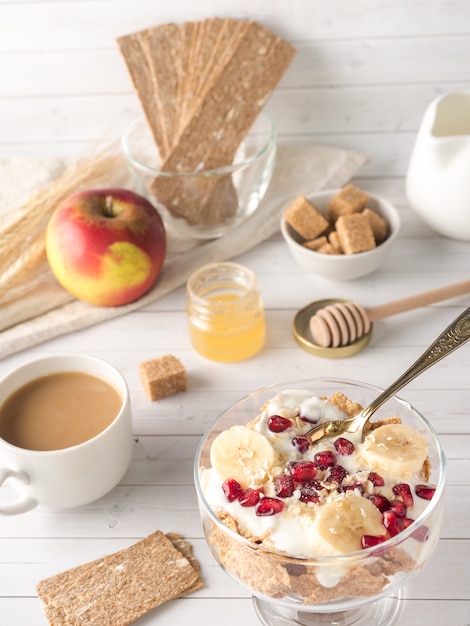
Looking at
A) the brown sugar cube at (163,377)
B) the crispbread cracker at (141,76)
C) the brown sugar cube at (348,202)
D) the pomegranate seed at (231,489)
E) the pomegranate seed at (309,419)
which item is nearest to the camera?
the pomegranate seed at (231,489)

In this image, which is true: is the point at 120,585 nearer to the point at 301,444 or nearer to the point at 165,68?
the point at 301,444

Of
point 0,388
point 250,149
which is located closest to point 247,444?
point 0,388

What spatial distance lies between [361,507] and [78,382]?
618 mm

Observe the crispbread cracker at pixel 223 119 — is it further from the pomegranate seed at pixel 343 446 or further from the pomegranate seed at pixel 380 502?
the pomegranate seed at pixel 380 502

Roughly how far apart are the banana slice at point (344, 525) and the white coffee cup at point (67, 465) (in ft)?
1.39

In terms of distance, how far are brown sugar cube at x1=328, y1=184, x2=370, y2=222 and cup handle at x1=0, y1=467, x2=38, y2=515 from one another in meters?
1.01

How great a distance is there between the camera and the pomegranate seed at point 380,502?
114 centimetres

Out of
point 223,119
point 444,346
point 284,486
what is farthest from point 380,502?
point 223,119

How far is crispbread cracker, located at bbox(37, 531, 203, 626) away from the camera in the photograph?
50.1 inches

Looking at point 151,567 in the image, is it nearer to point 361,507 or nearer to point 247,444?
point 247,444

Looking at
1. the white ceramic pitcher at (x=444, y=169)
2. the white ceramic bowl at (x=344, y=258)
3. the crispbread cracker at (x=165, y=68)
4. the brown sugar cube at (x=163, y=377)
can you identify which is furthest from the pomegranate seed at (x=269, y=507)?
the crispbread cracker at (x=165, y=68)

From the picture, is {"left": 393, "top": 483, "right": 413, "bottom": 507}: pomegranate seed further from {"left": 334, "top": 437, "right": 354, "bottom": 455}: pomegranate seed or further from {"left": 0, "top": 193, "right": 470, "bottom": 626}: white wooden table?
{"left": 0, "top": 193, "right": 470, "bottom": 626}: white wooden table

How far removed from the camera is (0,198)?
2.26 meters

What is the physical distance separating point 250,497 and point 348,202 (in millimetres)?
990
